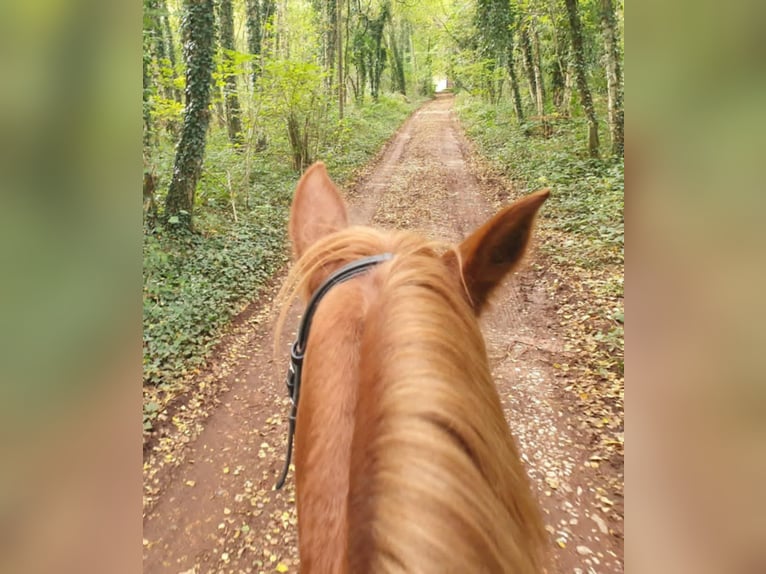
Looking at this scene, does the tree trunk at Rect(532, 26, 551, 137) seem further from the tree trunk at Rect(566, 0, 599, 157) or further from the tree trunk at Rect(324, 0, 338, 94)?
the tree trunk at Rect(324, 0, 338, 94)

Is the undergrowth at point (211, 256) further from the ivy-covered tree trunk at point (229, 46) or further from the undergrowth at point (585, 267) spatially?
the undergrowth at point (585, 267)

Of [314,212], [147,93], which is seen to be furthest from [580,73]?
[314,212]

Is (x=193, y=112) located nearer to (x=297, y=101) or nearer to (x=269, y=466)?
(x=297, y=101)

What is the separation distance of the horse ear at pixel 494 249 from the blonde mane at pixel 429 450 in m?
0.13

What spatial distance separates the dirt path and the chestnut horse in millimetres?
286

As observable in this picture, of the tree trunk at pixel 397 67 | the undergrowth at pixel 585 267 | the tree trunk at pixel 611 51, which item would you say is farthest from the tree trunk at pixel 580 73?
the tree trunk at pixel 397 67

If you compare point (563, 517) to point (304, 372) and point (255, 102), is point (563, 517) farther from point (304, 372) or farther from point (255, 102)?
point (255, 102)

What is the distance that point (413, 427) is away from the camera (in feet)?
2.35

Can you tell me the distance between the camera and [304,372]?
3.38 feet

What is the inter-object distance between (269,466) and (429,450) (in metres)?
3.34

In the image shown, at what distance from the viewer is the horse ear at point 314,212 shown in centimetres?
164
